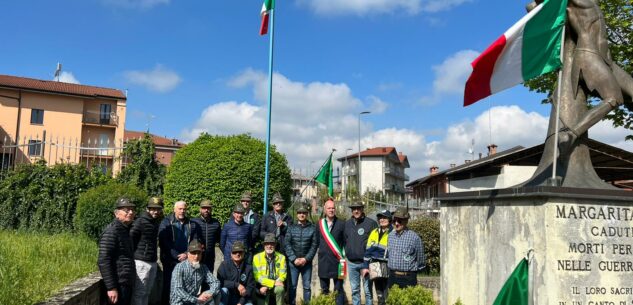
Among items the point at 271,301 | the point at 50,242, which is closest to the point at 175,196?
the point at 50,242

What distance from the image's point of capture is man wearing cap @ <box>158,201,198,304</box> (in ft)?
23.3

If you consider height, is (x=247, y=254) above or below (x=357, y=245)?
below

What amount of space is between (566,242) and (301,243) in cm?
413

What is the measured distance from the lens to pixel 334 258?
7695mm

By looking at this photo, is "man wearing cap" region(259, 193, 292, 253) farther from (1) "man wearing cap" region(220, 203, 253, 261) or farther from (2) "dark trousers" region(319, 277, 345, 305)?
(2) "dark trousers" region(319, 277, 345, 305)

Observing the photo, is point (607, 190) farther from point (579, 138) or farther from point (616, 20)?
point (616, 20)

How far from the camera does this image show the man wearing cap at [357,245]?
7.58 meters

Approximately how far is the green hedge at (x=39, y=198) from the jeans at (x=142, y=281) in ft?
18.3

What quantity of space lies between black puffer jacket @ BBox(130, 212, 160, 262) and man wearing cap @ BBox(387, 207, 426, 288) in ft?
10.4

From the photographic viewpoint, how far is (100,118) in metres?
39.1

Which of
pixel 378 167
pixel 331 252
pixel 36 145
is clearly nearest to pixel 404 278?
pixel 331 252

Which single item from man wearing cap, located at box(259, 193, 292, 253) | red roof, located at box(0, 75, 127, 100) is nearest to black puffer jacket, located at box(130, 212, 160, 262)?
man wearing cap, located at box(259, 193, 292, 253)

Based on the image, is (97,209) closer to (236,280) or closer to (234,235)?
(234,235)

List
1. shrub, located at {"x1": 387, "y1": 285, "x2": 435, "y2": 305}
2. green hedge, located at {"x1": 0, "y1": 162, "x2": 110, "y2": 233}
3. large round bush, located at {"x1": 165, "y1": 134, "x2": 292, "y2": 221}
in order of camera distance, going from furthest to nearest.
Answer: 1. large round bush, located at {"x1": 165, "y1": 134, "x2": 292, "y2": 221}
2. green hedge, located at {"x1": 0, "y1": 162, "x2": 110, "y2": 233}
3. shrub, located at {"x1": 387, "y1": 285, "x2": 435, "y2": 305}
